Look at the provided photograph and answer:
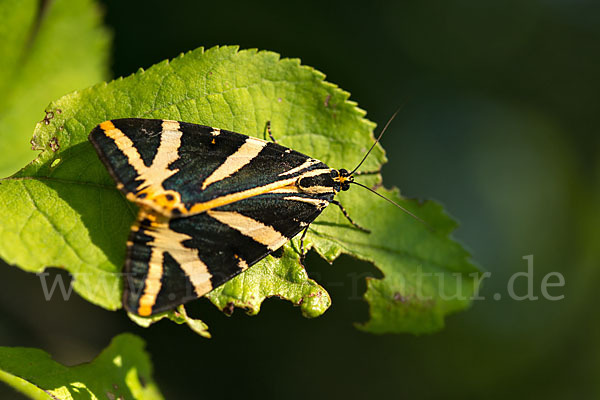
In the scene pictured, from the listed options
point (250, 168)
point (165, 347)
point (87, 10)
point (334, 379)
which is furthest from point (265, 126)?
point (334, 379)

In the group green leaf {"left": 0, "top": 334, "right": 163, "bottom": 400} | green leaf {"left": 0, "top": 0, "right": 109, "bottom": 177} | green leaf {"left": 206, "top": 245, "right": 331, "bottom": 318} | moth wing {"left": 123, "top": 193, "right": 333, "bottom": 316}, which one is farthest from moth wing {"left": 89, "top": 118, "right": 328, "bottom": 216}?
green leaf {"left": 0, "top": 334, "right": 163, "bottom": 400}

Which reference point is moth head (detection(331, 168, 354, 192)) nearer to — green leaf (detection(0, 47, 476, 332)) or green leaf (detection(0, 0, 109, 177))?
green leaf (detection(0, 47, 476, 332))

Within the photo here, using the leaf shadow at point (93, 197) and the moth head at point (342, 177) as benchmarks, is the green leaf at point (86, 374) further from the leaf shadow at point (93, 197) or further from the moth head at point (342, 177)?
the moth head at point (342, 177)

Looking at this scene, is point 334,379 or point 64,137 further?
point 334,379

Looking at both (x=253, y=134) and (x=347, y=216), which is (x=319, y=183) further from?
(x=253, y=134)

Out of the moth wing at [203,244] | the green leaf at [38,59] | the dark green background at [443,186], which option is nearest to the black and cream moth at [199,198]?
the moth wing at [203,244]

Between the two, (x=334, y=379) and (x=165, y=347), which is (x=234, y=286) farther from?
(x=334, y=379)
